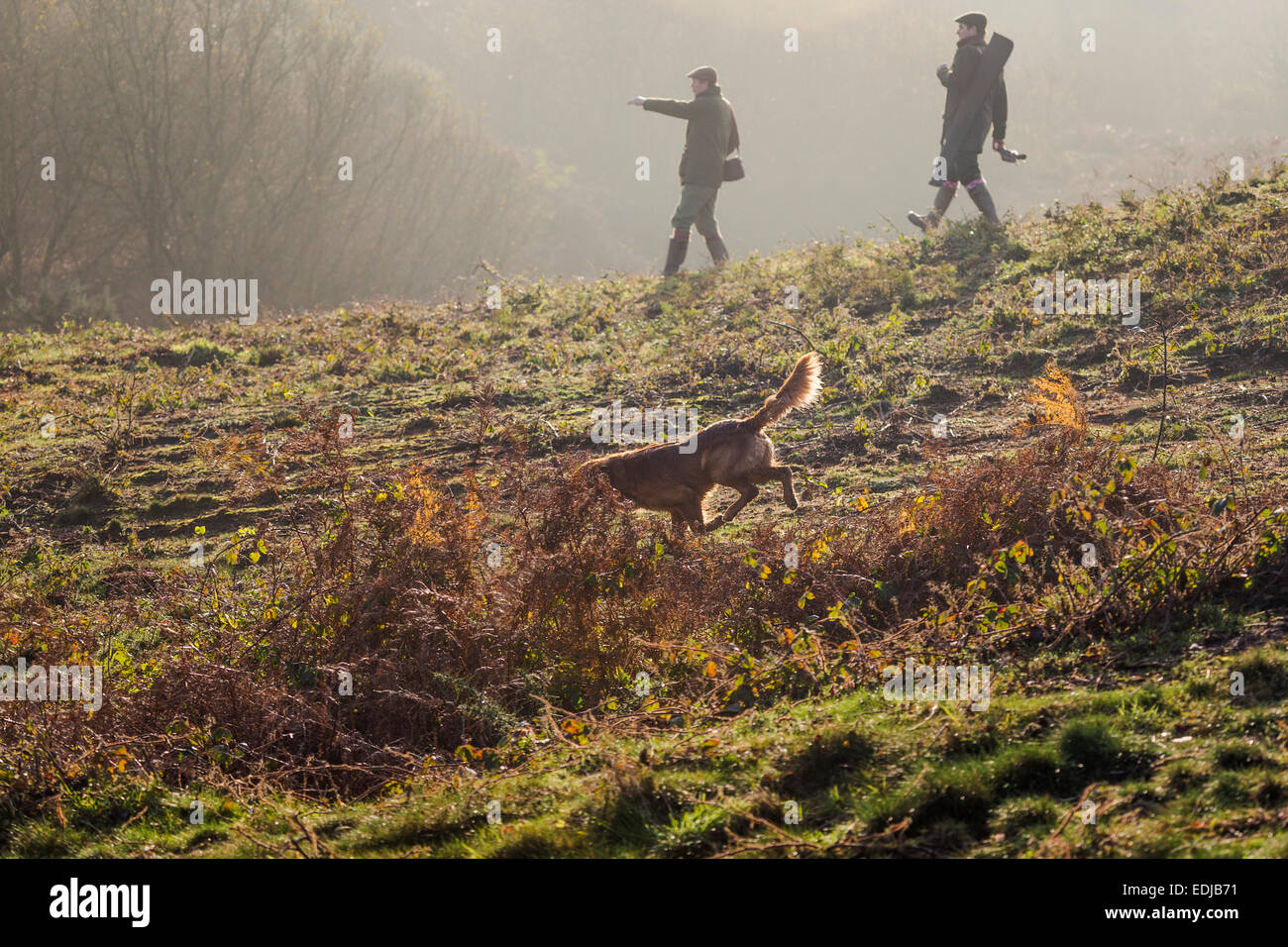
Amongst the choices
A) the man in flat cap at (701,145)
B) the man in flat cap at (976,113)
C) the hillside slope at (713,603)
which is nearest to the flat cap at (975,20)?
the man in flat cap at (976,113)

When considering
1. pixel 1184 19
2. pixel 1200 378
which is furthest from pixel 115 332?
pixel 1184 19

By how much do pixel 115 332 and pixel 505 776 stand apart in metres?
12.7

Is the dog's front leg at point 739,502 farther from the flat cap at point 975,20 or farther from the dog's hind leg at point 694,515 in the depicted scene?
the flat cap at point 975,20

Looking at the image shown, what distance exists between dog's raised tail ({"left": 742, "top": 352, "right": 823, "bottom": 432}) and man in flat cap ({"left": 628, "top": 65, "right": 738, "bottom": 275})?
23.7 feet

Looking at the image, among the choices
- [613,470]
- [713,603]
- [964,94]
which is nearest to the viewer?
[713,603]

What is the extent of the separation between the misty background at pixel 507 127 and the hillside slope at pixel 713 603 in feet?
14.7

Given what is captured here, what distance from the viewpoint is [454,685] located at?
5.79 metres

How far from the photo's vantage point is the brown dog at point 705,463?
7.85 metres

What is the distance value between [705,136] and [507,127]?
5079cm

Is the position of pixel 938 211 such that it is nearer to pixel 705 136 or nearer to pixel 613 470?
pixel 705 136

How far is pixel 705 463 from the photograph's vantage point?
7.87m

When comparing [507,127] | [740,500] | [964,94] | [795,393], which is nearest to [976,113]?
[964,94]

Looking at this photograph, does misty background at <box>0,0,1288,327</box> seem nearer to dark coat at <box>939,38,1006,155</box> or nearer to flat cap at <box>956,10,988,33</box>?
dark coat at <box>939,38,1006,155</box>

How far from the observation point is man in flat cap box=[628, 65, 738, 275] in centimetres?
1458
